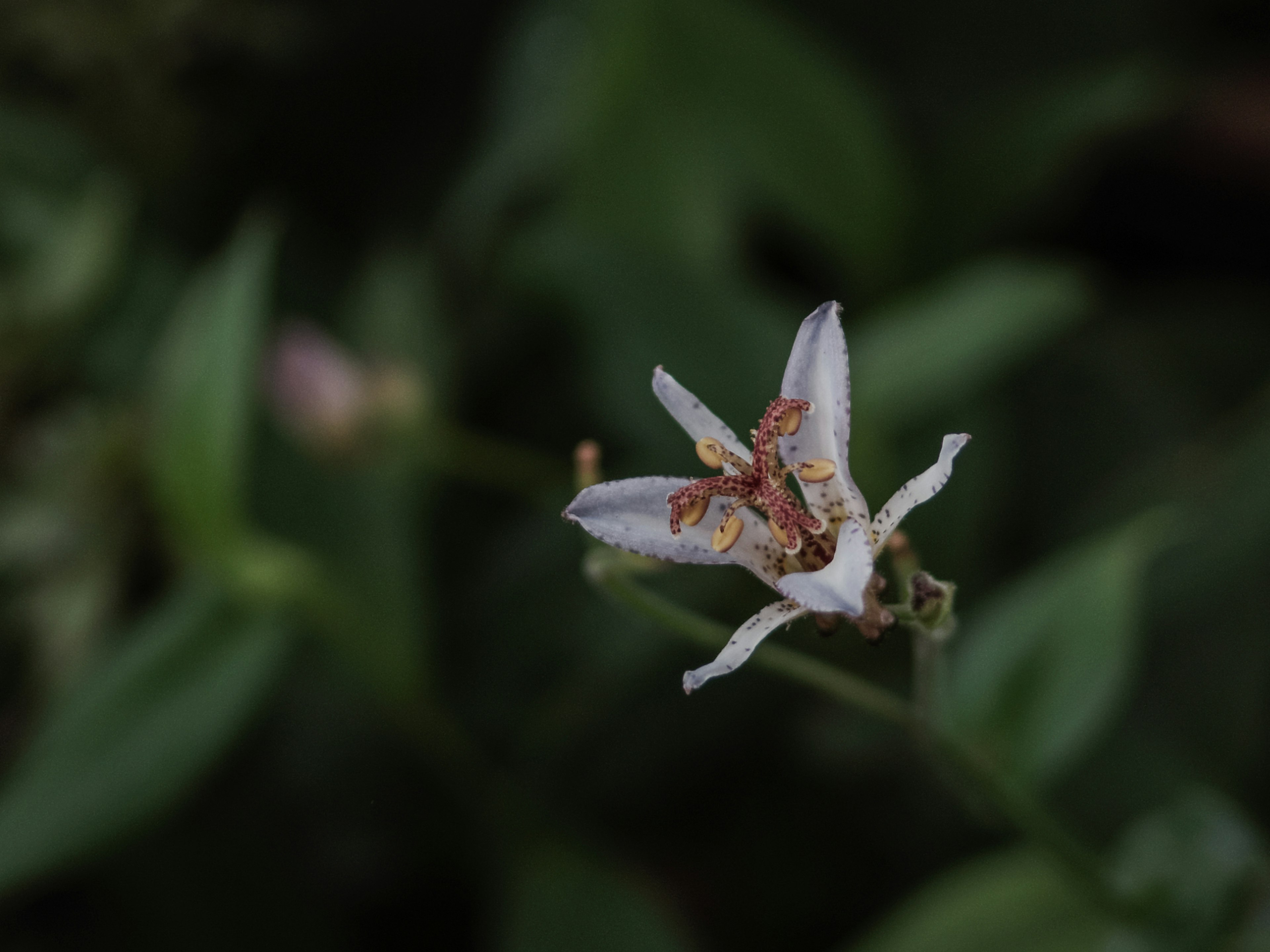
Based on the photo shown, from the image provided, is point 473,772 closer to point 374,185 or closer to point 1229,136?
point 374,185

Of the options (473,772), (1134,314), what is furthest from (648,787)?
(1134,314)

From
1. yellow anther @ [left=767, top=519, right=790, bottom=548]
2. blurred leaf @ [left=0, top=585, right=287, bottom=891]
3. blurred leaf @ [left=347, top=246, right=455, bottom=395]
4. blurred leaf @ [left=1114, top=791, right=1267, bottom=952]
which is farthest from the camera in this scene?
blurred leaf @ [left=347, top=246, right=455, bottom=395]

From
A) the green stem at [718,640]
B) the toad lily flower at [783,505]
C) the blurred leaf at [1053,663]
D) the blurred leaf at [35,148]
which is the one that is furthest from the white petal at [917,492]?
the blurred leaf at [35,148]

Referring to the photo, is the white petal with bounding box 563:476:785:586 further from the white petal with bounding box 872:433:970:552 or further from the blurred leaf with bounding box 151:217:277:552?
the blurred leaf with bounding box 151:217:277:552

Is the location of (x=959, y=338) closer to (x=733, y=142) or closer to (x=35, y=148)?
(x=733, y=142)

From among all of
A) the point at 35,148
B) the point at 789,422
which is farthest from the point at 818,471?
the point at 35,148

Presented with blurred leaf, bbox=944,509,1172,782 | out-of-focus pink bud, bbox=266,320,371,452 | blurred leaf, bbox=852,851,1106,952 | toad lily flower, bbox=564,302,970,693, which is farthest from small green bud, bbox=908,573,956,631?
out-of-focus pink bud, bbox=266,320,371,452

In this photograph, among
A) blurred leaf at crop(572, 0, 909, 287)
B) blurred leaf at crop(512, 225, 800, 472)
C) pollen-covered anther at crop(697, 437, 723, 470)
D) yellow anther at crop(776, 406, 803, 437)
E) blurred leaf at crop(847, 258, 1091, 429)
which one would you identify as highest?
blurred leaf at crop(572, 0, 909, 287)
